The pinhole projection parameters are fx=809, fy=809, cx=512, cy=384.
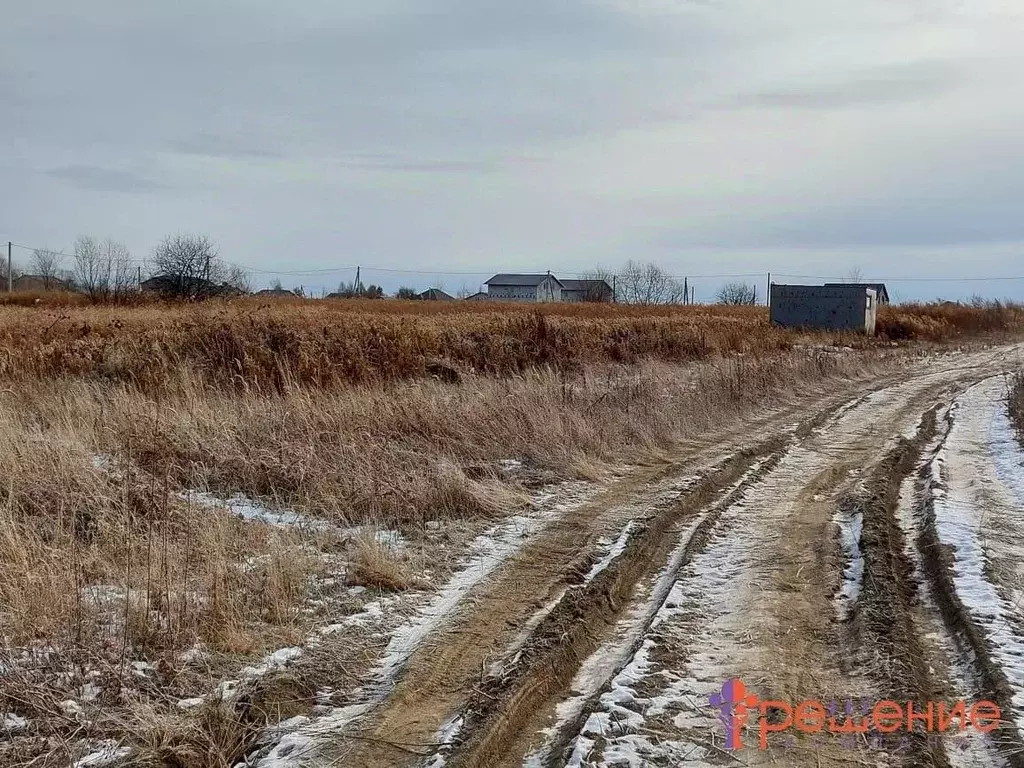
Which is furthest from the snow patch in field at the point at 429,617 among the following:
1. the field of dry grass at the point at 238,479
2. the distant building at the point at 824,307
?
the distant building at the point at 824,307

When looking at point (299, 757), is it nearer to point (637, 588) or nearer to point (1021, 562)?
point (637, 588)

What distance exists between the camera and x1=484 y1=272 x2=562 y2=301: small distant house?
339 ft

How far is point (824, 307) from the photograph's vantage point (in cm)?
3344

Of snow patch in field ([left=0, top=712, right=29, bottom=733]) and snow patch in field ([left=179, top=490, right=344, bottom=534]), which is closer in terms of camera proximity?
snow patch in field ([left=0, top=712, right=29, bottom=733])

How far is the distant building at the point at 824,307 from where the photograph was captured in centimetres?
3291

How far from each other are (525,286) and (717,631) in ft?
330

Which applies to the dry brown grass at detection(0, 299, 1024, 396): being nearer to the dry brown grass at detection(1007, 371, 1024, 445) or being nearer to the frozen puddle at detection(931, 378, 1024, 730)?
the dry brown grass at detection(1007, 371, 1024, 445)

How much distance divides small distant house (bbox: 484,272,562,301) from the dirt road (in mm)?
95141

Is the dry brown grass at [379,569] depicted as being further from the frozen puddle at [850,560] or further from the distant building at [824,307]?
the distant building at [824,307]

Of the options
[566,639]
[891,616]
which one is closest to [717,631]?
[566,639]

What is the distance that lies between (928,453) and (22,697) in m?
9.44

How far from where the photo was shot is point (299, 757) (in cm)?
336

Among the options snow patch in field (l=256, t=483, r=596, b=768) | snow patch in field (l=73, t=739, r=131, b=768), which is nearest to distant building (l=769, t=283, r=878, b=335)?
snow patch in field (l=256, t=483, r=596, b=768)

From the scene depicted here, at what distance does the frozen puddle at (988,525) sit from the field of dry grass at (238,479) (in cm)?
316
